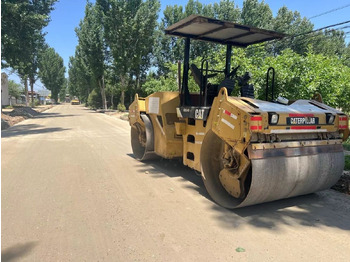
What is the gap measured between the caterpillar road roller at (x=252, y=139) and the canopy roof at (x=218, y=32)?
2 cm

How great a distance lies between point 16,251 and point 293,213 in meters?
3.55

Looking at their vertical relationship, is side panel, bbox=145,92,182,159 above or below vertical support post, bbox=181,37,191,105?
below

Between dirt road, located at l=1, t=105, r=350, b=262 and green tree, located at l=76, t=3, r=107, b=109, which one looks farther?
green tree, located at l=76, t=3, r=107, b=109

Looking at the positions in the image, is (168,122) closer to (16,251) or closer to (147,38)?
(16,251)

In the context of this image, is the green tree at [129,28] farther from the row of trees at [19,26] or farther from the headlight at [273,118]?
the headlight at [273,118]

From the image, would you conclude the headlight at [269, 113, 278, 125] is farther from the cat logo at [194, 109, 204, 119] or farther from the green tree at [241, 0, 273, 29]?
the green tree at [241, 0, 273, 29]

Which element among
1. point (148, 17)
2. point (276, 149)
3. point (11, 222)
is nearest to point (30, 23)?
point (148, 17)

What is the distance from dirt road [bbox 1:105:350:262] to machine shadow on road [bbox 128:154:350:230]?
1 centimetres

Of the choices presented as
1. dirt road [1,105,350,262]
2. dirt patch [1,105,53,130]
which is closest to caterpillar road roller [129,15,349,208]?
dirt road [1,105,350,262]

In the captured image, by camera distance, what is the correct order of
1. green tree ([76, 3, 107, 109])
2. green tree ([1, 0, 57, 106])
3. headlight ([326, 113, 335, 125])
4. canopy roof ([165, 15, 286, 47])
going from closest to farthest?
1. headlight ([326, 113, 335, 125])
2. canopy roof ([165, 15, 286, 47])
3. green tree ([1, 0, 57, 106])
4. green tree ([76, 3, 107, 109])

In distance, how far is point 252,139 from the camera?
3875 mm

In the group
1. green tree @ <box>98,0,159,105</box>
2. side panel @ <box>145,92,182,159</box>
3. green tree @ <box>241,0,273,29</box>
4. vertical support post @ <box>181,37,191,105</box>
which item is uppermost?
green tree @ <box>241,0,273,29</box>

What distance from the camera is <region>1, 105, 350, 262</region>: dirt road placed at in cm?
324

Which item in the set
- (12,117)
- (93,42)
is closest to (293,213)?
(12,117)
